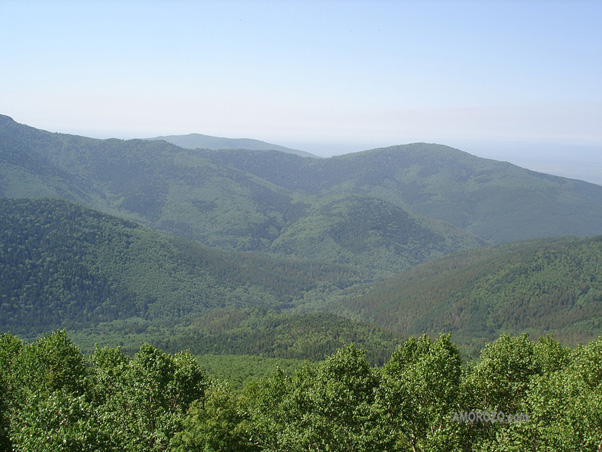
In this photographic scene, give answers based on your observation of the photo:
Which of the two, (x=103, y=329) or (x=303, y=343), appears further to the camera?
(x=103, y=329)

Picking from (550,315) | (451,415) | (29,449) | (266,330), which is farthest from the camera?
(550,315)

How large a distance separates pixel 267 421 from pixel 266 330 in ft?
434

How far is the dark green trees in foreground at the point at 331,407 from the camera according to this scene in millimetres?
26125

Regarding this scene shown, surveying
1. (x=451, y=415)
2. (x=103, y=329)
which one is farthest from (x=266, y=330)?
(x=451, y=415)

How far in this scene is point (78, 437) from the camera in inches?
929

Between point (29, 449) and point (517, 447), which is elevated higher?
point (517, 447)

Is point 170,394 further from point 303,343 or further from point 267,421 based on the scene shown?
point 303,343

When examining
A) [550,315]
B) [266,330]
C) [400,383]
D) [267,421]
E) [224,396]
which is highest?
[400,383]

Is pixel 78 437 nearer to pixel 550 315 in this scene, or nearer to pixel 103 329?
pixel 103 329

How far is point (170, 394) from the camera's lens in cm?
3628

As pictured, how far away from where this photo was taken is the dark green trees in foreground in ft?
85.7

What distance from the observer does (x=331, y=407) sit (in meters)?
32.7

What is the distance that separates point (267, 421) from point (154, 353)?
13493 millimetres

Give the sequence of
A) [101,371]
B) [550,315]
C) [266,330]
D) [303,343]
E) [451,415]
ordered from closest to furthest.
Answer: [451,415], [101,371], [303,343], [266,330], [550,315]
